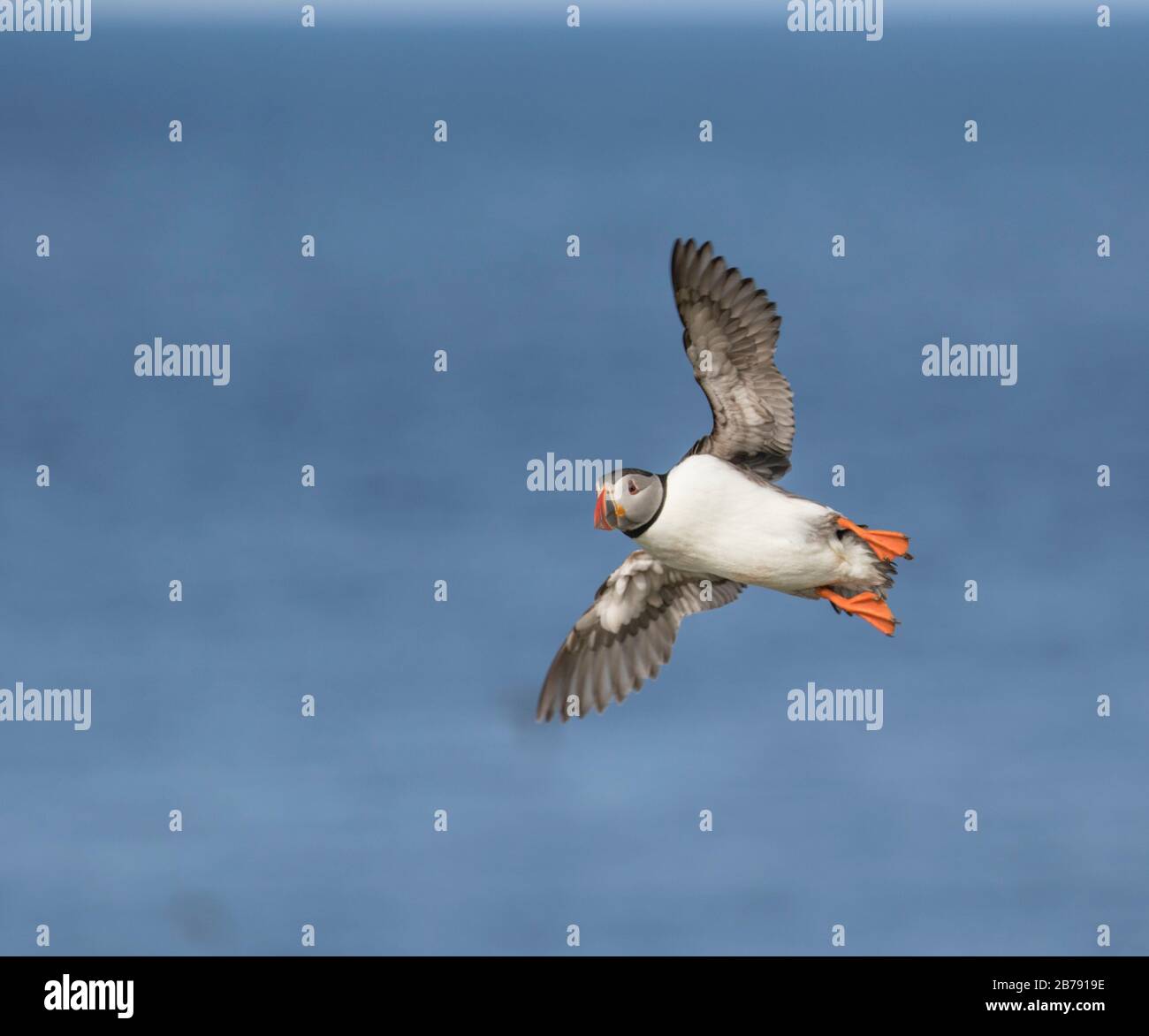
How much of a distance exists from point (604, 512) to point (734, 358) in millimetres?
1603

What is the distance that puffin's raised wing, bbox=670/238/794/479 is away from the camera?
717 inches

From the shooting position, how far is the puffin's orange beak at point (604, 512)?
17859 mm

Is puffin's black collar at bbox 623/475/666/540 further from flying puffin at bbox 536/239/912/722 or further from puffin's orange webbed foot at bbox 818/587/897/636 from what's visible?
puffin's orange webbed foot at bbox 818/587/897/636

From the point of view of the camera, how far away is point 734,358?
18.4 metres

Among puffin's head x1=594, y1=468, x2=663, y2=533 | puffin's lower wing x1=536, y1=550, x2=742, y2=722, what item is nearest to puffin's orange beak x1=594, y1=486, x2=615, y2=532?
puffin's head x1=594, y1=468, x2=663, y2=533

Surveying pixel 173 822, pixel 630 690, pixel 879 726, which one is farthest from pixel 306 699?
pixel 879 726

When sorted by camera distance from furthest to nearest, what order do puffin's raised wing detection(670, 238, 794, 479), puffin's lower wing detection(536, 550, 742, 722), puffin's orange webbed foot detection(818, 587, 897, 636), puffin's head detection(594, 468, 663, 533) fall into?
puffin's lower wing detection(536, 550, 742, 722)
puffin's orange webbed foot detection(818, 587, 897, 636)
puffin's raised wing detection(670, 238, 794, 479)
puffin's head detection(594, 468, 663, 533)

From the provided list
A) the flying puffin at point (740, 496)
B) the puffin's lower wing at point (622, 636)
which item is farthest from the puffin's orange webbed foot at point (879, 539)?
the puffin's lower wing at point (622, 636)

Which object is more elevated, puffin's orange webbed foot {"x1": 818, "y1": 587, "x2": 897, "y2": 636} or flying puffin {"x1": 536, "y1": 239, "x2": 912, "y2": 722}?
flying puffin {"x1": 536, "y1": 239, "x2": 912, "y2": 722}

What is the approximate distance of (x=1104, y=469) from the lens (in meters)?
22.8

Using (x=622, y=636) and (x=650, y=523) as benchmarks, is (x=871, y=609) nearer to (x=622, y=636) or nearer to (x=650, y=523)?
(x=650, y=523)

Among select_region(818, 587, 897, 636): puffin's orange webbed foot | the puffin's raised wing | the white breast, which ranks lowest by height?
select_region(818, 587, 897, 636): puffin's orange webbed foot

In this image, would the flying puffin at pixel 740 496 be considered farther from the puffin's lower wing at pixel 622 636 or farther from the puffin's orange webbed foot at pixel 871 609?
the puffin's lower wing at pixel 622 636

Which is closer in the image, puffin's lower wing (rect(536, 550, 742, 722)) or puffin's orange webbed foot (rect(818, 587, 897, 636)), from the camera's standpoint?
puffin's orange webbed foot (rect(818, 587, 897, 636))
